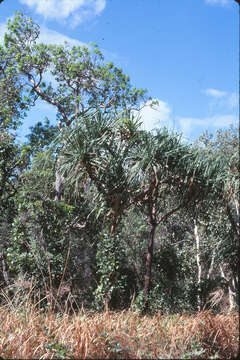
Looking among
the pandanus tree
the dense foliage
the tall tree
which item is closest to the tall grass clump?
the dense foliage

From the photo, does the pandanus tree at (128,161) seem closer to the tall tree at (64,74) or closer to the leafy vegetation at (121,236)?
the leafy vegetation at (121,236)

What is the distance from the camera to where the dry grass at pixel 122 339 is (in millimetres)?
2873

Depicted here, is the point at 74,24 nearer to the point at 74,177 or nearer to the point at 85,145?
Answer: the point at 85,145

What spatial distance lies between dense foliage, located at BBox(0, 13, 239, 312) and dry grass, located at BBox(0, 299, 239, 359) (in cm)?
55

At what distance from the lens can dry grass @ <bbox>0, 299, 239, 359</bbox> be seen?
2873 mm

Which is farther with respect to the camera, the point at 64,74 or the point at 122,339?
the point at 64,74

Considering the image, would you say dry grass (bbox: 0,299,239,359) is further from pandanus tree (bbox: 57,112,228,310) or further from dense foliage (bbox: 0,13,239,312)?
pandanus tree (bbox: 57,112,228,310)

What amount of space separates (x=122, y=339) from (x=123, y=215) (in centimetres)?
346

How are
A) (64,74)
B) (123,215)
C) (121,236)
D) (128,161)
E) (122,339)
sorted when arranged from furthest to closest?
1. (64,74)
2. (121,236)
3. (123,215)
4. (128,161)
5. (122,339)

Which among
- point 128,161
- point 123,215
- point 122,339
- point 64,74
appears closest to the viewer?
point 122,339

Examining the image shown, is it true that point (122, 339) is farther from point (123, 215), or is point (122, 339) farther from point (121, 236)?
point (121, 236)

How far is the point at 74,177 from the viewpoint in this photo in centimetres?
583

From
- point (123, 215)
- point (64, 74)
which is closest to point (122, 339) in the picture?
point (123, 215)

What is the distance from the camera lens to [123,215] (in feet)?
21.1
